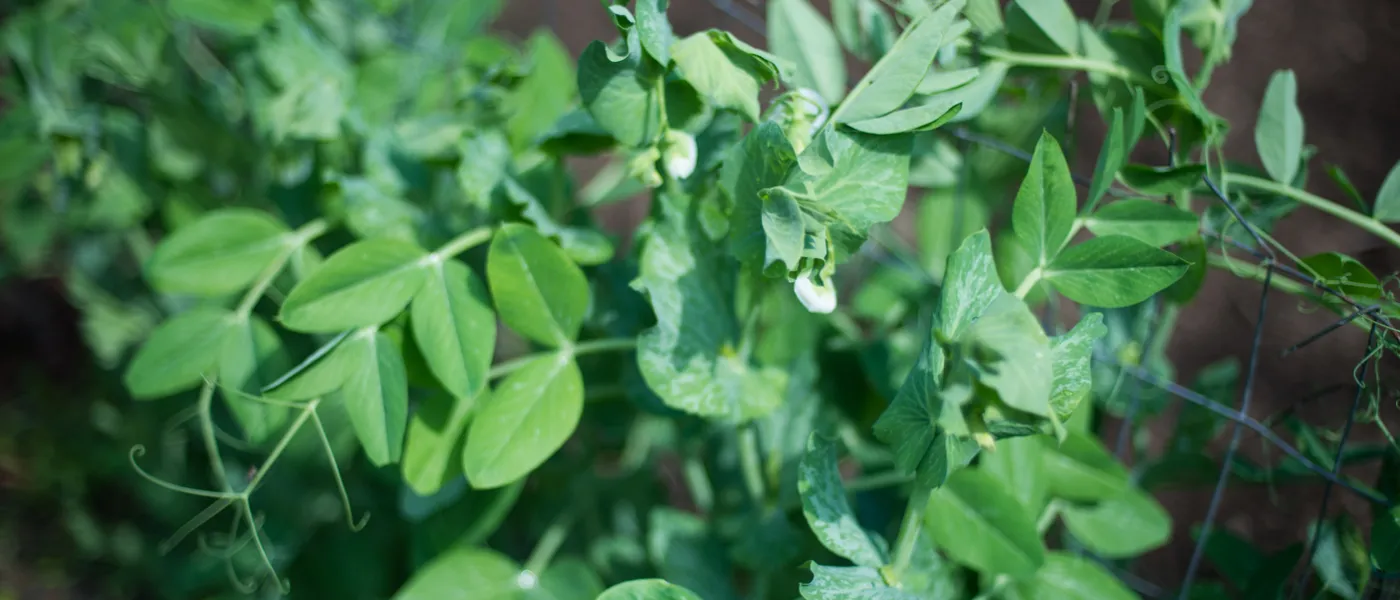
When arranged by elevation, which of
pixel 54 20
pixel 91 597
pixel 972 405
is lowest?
pixel 91 597

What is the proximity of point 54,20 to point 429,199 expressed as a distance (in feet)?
1.70

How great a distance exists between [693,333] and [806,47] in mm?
285

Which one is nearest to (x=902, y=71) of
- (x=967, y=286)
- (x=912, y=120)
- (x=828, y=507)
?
(x=912, y=120)

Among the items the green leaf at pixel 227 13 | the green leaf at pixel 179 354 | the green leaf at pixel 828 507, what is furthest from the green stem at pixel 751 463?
the green leaf at pixel 227 13

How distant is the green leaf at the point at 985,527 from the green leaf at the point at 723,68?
1.00 ft

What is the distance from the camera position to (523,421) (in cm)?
64

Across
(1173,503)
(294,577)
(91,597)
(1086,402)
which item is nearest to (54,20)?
(294,577)

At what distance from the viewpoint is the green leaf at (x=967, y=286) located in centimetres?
49

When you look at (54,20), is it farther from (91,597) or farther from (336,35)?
(91,597)

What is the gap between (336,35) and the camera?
3.25 feet

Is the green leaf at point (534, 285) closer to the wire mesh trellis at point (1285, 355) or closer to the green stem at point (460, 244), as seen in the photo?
the green stem at point (460, 244)

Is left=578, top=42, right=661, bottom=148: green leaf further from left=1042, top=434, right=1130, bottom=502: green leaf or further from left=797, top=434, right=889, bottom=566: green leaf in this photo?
left=1042, top=434, right=1130, bottom=502: green leaf

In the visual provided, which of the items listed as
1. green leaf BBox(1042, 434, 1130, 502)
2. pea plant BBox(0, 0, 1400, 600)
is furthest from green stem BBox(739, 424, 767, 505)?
green leaf BBox(1042, 434, 1130, 502)

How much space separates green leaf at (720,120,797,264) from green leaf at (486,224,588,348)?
0.45ft
